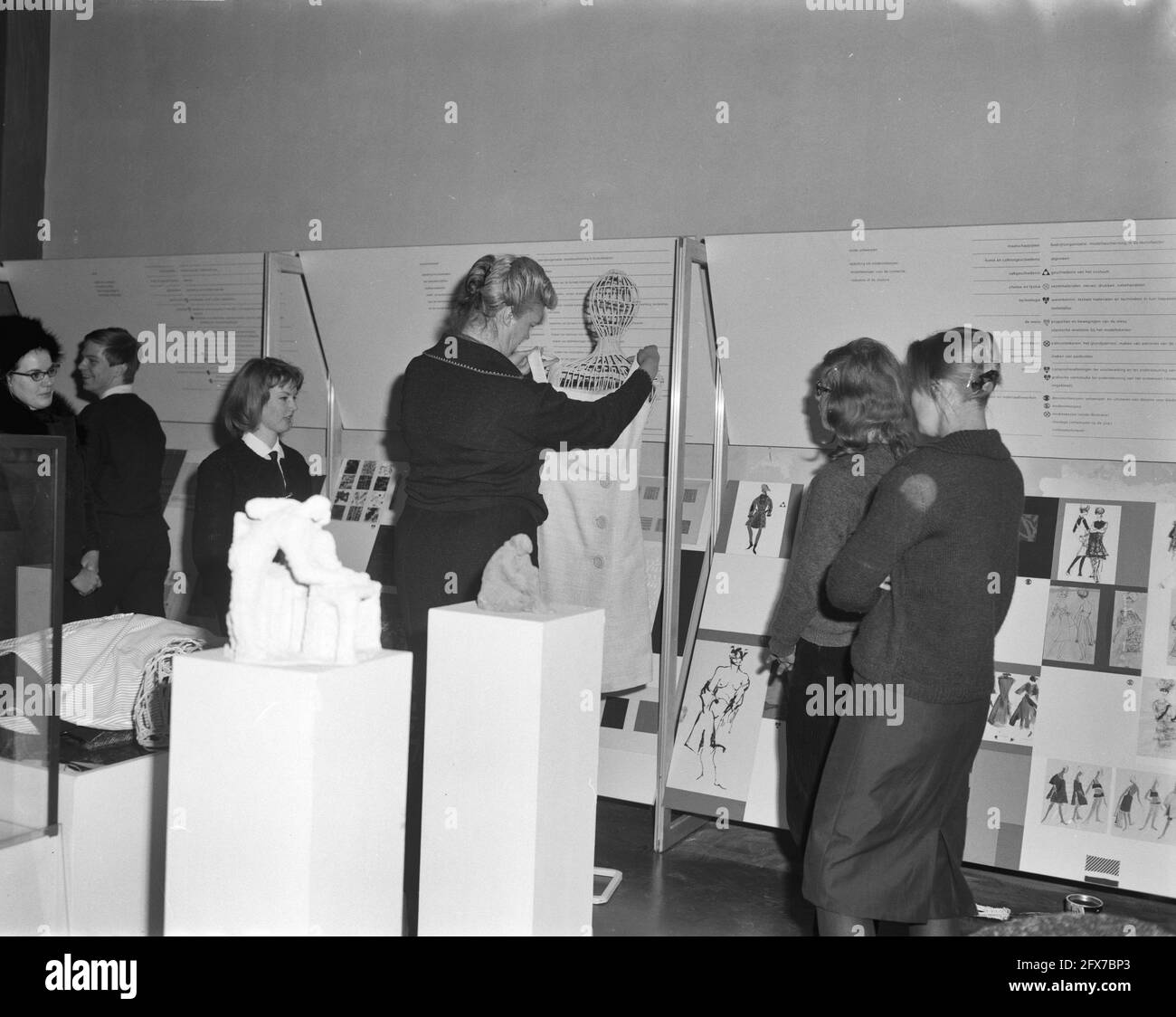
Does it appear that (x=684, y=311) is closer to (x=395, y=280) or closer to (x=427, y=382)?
(x=427, y=382)

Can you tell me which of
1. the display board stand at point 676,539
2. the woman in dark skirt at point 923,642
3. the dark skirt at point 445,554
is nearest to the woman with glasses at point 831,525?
the woman in dark skirt at point 923,642

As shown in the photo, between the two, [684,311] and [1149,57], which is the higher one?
[1149,57]

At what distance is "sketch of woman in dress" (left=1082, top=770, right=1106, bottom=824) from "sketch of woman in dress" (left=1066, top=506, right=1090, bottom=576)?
676 mm

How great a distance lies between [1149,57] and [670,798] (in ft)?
10.2

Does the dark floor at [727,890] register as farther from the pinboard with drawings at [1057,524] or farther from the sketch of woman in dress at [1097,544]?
the sketch of woman in dress at [1097,544]

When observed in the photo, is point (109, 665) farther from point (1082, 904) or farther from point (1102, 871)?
point (1102, 871)

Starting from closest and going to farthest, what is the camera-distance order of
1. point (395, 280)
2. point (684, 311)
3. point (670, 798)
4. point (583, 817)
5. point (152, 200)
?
point (583, 817), point (684, 311), point (670, 798), point (395, 280), point (152, 200)

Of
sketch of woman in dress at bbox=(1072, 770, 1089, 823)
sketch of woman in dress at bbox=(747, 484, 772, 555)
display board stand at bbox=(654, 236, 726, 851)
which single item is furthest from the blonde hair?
sketch of woman in dress at bbox=(1072, 770, 1089, 823)

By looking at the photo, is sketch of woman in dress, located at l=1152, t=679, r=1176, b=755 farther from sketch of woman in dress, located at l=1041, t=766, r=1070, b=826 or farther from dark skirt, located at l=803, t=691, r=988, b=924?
dark skirt, located at l=803, t=691, r=988, b=924

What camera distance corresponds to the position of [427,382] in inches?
126

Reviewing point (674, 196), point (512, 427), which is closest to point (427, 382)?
point (512, 427)

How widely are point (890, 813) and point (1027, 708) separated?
1.54 m

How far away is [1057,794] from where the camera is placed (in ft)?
12.3

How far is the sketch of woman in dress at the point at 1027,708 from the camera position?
386cm
